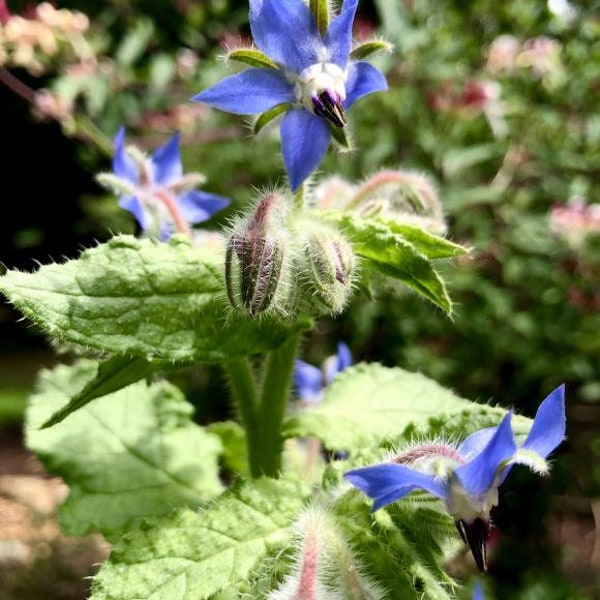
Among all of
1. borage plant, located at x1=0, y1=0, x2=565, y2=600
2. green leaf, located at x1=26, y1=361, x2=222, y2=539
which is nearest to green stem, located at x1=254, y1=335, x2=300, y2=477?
borage plant, located at x1=0, y1=0, x2=565, y2=600

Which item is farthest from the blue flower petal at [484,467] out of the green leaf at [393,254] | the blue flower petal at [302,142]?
the blue flower petal at [302,142]

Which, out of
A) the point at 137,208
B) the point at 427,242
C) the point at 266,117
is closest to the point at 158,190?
the point at 137,208

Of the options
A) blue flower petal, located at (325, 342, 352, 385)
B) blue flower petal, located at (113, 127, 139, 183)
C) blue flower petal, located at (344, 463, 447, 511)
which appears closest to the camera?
blue flower petal, located at (344, 463, 447, 511)

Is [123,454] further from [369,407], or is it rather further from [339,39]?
[339,39]

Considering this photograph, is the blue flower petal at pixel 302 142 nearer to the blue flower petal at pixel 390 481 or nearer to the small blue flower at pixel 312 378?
the blue flower petal at pixel 390 481

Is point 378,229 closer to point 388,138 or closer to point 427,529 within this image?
point 427,529

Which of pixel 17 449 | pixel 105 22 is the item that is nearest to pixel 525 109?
pixel 105 22

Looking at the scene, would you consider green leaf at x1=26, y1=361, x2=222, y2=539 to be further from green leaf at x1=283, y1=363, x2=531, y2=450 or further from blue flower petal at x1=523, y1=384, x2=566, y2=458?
blue flower petal at x1=523, y1=384, x2=566, y2=458
